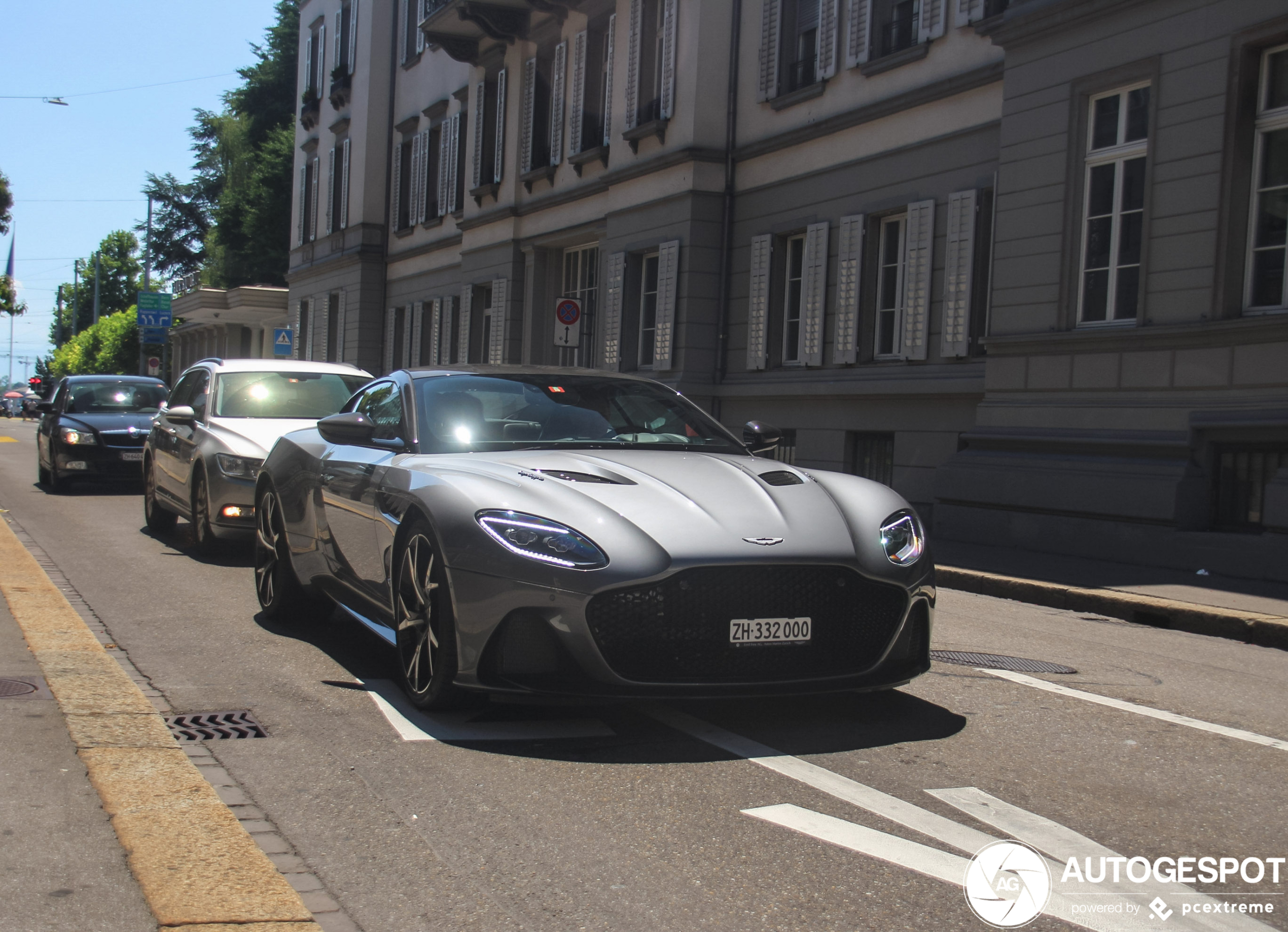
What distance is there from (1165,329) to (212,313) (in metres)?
44.6

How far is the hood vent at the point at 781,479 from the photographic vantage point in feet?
17.1

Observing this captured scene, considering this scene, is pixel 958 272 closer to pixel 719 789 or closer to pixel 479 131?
pixel 719 789

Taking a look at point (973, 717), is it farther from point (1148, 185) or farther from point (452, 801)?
point (1148, 185)

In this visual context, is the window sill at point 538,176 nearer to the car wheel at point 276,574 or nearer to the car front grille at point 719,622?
the car wheel at point 276,574

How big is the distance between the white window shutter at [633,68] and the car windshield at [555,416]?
16108 mm

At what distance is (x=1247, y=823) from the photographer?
3.97m

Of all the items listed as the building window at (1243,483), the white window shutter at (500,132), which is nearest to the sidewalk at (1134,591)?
the building window at (1243,483)

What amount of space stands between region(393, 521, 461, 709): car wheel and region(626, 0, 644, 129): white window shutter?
17413mm

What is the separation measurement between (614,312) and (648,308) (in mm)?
651

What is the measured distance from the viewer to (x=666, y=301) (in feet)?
66.5

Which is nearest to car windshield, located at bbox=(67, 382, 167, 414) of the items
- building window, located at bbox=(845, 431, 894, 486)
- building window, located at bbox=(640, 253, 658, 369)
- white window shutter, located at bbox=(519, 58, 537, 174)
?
building window, located at bbox=(640, 253, 658, 369)

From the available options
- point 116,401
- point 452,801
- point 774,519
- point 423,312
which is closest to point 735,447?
point 774,519

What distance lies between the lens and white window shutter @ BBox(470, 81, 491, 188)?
28.5m

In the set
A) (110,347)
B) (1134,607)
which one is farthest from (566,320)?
(110,347)
